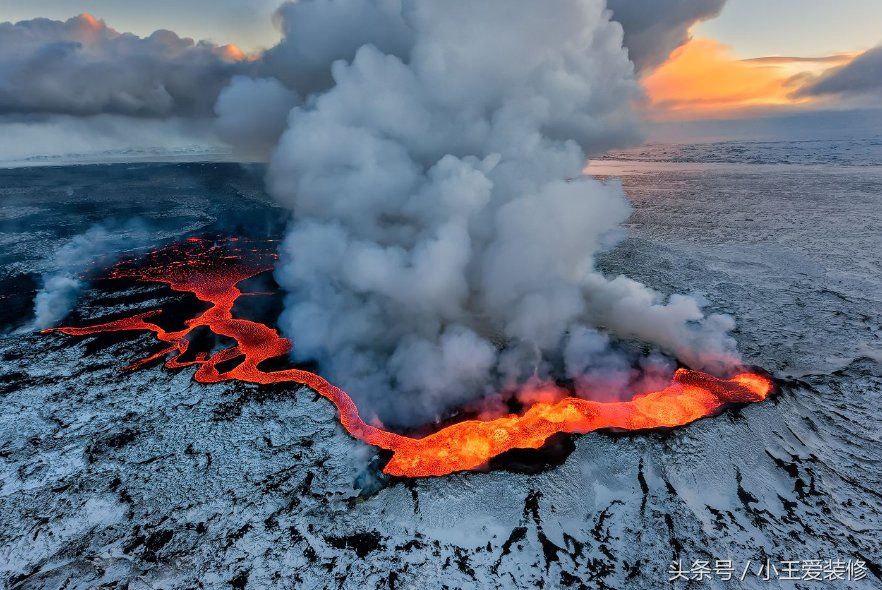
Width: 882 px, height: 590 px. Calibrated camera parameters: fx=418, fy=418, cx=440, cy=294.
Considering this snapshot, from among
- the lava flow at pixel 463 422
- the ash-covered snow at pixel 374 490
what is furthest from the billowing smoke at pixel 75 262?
the ash-covered snow at pixel 374 490

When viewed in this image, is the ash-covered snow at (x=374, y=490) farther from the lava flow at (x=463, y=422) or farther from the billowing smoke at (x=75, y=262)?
the billowing smoke at (x=75, y=262)

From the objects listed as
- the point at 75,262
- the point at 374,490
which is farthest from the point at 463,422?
the point at 75,262

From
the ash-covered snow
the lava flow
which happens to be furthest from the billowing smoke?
the ash-covered snow

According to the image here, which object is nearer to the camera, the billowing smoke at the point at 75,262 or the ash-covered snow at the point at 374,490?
the ash-covered snow at the point at 374,490

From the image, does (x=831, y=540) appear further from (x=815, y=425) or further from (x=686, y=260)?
(x=686, y=260)

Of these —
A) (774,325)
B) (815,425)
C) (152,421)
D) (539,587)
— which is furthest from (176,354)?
(774,325)

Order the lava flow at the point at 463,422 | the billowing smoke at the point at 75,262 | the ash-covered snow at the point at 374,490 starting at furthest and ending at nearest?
the billowing smoke at the point at 75,262
the lava flow at the point at 463,422
the ash-covered snow at the point at 374,490
